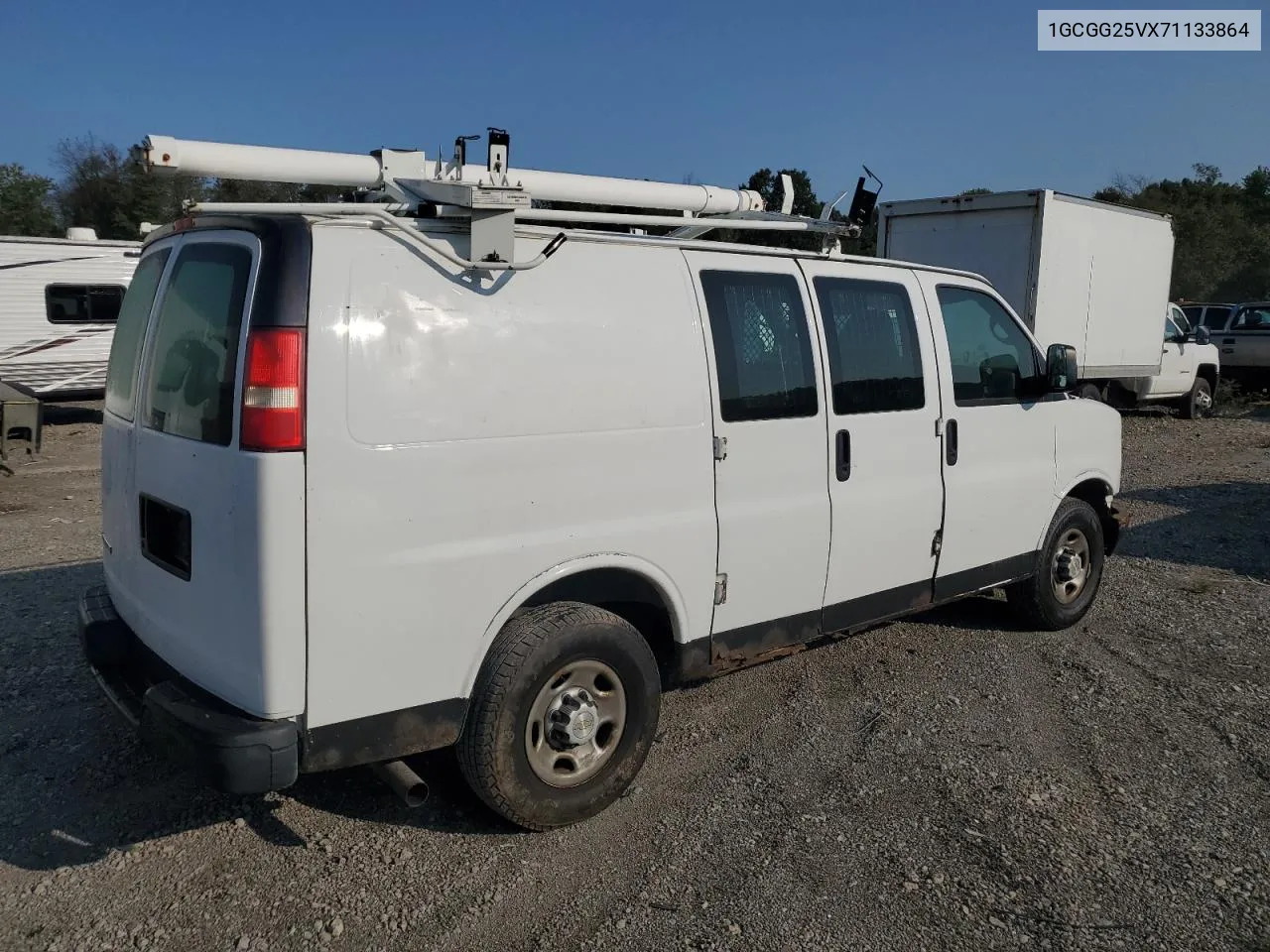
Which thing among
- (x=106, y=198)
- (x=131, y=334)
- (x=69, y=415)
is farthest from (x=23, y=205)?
(x=131, y=334)

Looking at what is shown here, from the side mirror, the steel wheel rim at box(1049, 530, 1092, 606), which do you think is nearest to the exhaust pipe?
the side mirror

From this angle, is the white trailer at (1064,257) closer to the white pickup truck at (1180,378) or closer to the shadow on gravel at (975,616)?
the white pickup truck at (1180,378)

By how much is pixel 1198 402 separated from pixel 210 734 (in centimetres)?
2012

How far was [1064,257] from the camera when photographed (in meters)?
13.9

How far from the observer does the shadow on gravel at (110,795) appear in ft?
12.4

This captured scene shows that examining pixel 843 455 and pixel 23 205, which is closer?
pixel 843 455

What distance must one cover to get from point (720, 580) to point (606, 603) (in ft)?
1.59

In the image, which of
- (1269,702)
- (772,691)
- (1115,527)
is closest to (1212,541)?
(1115,527)

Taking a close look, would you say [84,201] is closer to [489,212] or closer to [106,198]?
[106,198]

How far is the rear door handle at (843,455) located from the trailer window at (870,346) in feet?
0.36

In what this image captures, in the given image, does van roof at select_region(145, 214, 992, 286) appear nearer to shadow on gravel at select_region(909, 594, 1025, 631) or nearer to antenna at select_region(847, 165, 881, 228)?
antenna at select_region(847, 165, 881, 228)

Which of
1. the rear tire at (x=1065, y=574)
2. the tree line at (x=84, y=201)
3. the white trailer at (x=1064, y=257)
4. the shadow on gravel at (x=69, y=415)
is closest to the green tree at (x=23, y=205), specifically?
the tree line at (x=84, y=201)

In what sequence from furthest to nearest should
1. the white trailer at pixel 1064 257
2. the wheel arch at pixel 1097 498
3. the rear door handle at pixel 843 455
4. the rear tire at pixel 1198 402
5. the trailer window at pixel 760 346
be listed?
the rear tire at pixel 1198 402, the white trailer at pixel 1064 257, the wheel arch at pixel 1097 498, the rear door handle at pixel 843 455, the trailer window at pixel 760 346

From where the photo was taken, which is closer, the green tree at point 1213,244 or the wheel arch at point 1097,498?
the wheel arch at point 1097,498
